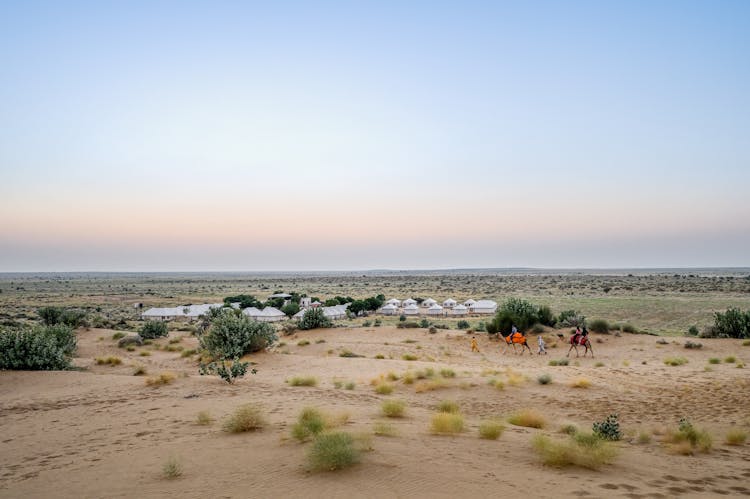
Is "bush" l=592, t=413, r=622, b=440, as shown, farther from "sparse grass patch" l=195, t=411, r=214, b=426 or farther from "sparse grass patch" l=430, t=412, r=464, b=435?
"sparse grass patch" l=195, t=411, r=214, b=426

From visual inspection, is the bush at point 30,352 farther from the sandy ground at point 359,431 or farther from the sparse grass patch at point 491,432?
the sparse grass patch at point 491,432

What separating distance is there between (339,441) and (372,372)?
12.9m

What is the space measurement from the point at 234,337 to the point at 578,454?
62.1 ft

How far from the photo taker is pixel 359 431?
368 inches

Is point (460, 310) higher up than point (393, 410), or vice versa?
point (393, 410)

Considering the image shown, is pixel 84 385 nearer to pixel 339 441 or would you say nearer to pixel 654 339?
pixel 339 441

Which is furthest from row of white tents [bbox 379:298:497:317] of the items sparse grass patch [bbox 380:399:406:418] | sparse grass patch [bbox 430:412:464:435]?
sparse grass patch [bbox 430:412:464:435]

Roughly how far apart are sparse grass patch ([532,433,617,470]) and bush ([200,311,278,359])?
709 inches

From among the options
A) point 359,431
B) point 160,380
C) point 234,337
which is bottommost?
point 160,380

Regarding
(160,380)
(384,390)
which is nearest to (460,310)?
(384,390)

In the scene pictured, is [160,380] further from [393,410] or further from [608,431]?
[608,431]

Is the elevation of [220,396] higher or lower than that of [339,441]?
lower

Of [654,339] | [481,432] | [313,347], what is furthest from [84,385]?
[654,339]

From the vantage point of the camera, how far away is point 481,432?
9.36 m
